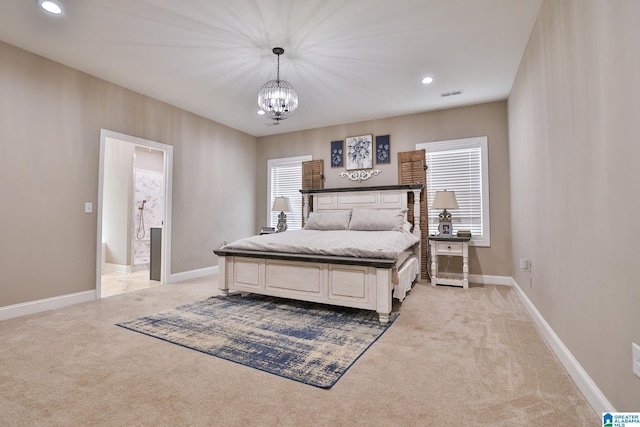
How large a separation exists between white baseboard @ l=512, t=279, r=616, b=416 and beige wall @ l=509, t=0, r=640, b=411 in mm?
42

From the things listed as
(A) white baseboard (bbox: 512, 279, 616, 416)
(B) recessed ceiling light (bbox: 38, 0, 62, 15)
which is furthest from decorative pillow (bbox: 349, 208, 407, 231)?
(B) recessed ceiling light (bbox: 38, 0, 62, 15)

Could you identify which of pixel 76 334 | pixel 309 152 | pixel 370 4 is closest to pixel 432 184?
pixel 309 152

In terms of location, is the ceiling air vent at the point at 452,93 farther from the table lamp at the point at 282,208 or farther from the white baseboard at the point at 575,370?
the table lamp at the point at 282,208

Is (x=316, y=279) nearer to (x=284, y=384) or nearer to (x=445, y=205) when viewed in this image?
(x=284, y=384)

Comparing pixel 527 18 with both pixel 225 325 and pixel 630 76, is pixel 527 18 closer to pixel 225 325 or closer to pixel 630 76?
pixel 630 76

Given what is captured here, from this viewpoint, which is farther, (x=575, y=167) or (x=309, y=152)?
(x=309, y=152)

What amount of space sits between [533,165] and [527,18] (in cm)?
130

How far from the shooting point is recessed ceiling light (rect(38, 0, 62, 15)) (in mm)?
2406

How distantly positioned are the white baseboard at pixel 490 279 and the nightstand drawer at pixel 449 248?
64 cm

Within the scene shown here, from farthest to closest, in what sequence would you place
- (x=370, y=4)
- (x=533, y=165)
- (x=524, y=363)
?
(x=533, y=165), (x=370, y=4), (x=524, y=363)

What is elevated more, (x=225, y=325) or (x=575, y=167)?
(x=575, y=167)

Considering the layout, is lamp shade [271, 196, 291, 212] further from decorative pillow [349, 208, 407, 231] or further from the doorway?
the doorway

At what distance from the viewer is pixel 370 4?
2449 millimetres

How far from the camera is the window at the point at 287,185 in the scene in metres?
6.05
